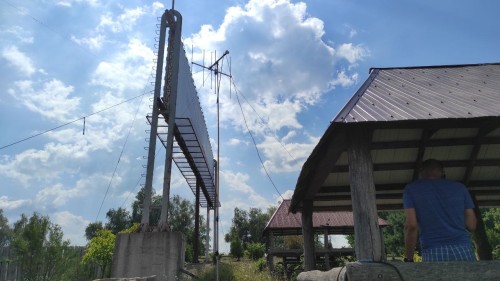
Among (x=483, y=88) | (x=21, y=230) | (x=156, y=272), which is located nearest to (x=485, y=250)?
(x=483, y=88)

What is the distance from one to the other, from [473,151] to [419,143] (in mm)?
1238

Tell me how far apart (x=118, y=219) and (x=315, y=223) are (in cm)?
4290

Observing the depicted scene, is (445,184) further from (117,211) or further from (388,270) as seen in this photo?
(117,211)

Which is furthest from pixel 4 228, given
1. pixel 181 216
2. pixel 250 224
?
pixel 250 224

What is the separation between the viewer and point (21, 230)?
1224 centimetres

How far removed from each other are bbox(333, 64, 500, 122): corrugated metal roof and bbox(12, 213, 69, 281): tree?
11077 millimetres

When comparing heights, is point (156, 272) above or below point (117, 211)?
below

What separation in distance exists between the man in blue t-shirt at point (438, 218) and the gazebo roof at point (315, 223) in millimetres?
19010

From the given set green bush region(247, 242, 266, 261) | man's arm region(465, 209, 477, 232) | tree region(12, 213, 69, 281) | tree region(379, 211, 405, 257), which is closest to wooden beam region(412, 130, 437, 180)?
man's arm region(465, 209, 477, 232)

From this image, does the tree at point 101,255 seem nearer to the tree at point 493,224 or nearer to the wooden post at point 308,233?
the wooden post at point 308,233

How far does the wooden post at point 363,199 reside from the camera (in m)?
4.25

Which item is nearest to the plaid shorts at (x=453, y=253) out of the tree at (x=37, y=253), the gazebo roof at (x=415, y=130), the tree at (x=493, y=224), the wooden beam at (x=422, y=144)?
the gazebo roof at (x=415, y=130)

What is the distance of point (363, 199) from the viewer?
4.38m

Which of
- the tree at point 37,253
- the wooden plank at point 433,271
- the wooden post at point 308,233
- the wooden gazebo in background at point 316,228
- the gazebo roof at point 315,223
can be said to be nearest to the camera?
the wooden plank at point 433,271
